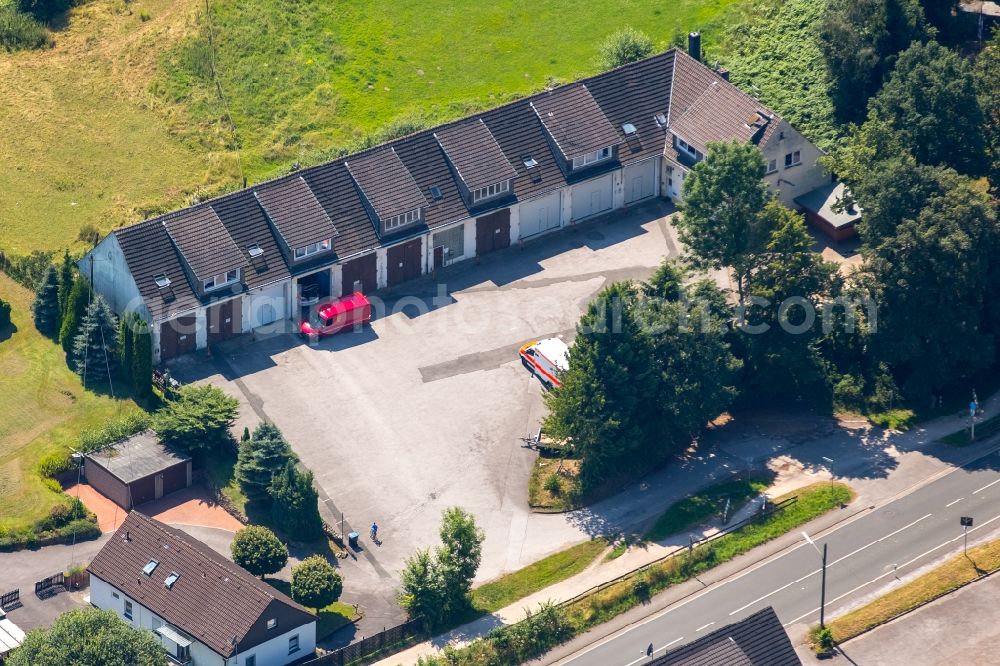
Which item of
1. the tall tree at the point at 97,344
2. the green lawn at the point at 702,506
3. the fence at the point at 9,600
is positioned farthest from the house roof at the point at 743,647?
the tall tree at the point at 97,344

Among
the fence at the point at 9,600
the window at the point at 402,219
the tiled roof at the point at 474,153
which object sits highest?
the tiled roof at the point at 474,153

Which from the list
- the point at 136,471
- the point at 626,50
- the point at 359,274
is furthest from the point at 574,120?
the point at 136,471

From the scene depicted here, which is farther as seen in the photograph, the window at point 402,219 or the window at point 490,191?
the window at point 490,191

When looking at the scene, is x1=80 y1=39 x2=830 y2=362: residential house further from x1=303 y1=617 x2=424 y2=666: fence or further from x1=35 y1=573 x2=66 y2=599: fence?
x1=303 y1=617 x2=424 y2=666: fence

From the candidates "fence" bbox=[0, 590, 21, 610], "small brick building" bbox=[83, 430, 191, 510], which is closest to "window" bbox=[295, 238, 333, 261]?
"small brick building" bbox=[83, 430, 191, 510]

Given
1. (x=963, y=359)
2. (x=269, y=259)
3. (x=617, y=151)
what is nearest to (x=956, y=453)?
(x=963, y=359)

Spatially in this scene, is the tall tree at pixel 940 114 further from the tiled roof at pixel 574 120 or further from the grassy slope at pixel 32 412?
the grassy slope at pixel 32 412
